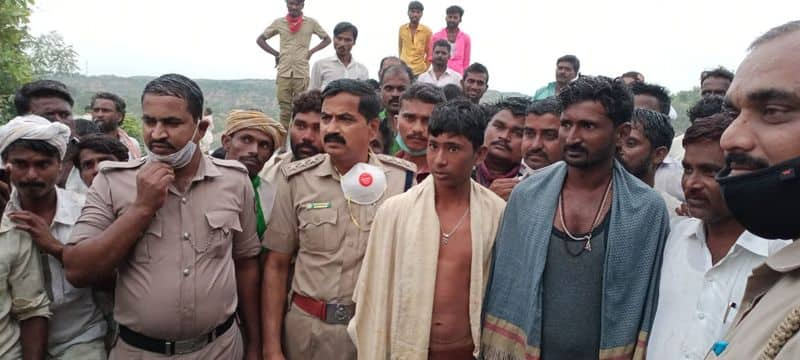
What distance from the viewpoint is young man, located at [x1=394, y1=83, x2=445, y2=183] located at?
4273 mm

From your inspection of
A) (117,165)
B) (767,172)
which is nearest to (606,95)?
(767,172)

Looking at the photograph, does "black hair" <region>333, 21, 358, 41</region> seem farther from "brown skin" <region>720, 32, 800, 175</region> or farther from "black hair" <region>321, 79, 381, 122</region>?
"brown skin" <region>720, 32, 800, 175</region>

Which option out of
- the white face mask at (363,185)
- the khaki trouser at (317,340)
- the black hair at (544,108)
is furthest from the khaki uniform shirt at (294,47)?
the khaki trouser at (317,340)

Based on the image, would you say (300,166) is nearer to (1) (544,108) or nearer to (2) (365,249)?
(2) (365,249)

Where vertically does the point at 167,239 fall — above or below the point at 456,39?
below

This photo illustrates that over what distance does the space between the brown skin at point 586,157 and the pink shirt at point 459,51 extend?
8.13 meters

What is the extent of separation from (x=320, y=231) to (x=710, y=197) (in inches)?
77.4

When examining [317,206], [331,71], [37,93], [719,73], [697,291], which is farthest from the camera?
[331,71]

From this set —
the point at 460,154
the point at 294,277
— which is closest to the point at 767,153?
the point at 460,154

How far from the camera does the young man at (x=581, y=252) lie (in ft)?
8.20

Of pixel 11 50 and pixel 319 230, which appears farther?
pixel 11 50

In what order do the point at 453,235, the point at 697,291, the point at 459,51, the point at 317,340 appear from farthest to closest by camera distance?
the point at 459,51 < the point at 317,340 < the point at 453,235 < the point at 697,291

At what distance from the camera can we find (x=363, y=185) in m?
3.28

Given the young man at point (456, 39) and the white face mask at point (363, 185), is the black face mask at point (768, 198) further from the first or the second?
the young man at point (456, 39)
